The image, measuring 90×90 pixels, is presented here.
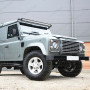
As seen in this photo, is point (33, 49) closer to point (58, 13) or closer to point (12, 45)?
point (12, 45)

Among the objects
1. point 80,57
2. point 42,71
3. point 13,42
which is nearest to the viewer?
point 42,71

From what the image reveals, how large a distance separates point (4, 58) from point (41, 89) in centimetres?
325

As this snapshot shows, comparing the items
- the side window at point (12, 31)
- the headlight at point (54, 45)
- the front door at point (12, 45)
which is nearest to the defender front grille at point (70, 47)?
the headlight at point (54, 45)

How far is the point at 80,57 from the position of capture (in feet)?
23.1

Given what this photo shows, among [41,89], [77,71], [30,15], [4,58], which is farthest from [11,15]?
[41,89]

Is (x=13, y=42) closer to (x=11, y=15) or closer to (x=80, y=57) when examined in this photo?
(x=80, y=57)

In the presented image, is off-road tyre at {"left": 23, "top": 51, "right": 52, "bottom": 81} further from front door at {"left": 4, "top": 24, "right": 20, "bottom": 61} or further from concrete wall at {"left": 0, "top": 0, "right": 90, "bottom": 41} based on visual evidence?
concrete wall at {"left": 0, "top": 0, "right": 90, "bottom": 41}

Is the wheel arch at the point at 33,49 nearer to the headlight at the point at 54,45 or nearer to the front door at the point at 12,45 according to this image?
the headlight at the point at 54,45

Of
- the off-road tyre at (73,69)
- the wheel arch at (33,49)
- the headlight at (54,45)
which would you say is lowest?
the off-road tyre at (73,69)

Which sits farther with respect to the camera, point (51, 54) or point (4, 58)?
point (4, 58)

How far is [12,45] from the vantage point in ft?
24.7

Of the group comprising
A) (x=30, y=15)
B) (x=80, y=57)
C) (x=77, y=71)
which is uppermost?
(x=30, y=15)

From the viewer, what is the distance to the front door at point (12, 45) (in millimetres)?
7329

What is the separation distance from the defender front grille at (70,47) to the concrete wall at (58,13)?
6680 mm
